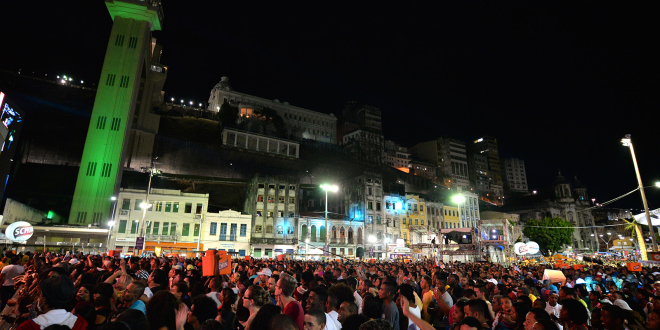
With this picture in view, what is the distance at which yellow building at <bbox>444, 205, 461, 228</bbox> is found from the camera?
7238 cm

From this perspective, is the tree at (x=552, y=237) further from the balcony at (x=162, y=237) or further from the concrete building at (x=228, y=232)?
the balcony at (x=162, y=237)

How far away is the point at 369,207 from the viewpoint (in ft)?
197

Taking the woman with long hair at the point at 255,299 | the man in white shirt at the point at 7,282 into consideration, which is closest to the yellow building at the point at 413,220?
the man in white shirt at the point at 7,282

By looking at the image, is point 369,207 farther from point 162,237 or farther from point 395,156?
point 395,156

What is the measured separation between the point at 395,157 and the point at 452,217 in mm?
45158

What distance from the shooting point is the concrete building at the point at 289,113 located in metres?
90.1

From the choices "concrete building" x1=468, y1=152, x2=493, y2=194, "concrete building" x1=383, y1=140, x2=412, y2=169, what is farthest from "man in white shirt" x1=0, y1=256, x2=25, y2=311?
"concrete building" x1=468, y1=152, x2=493, y2=194

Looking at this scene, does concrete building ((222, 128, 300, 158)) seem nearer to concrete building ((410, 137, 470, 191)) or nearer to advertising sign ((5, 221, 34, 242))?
advertising sign ((5, 221, 34, 242))

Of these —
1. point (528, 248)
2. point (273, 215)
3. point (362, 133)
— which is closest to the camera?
point (528, 248)

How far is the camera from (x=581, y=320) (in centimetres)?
520

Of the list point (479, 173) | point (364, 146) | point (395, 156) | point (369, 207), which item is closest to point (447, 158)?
point (479, 173)

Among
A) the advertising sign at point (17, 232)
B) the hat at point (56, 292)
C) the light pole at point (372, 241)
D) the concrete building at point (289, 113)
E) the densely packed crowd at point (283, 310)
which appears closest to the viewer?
the densely packed crowd at point (283, 310)

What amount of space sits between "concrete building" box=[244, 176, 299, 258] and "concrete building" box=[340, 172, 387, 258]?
11.7 m

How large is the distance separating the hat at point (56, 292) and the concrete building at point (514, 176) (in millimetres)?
170427
